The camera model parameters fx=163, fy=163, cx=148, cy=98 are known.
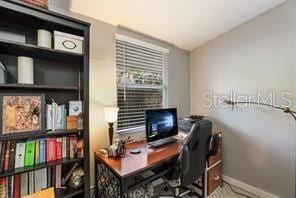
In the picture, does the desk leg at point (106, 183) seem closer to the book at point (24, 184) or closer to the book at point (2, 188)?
the book at point (24, 184)

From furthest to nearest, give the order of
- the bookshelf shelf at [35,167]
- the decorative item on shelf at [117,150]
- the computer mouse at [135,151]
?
the computer mouse at [135,151] < the decorative item on shelf at [117,150] < the bookshelf shelf at [35,167]

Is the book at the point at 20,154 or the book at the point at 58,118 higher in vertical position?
the book at the point at 58,118

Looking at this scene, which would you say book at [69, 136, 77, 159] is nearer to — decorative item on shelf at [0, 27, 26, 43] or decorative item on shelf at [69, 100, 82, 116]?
decorative item on shelf at [69, 100, 82, 116]

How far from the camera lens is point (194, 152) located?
4.99 ft

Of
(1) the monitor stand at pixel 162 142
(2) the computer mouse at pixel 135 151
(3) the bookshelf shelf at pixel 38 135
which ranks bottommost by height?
(2) the computer mouse at pixel 135 151

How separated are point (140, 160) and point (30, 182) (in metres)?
0.84

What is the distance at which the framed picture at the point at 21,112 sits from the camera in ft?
3.55

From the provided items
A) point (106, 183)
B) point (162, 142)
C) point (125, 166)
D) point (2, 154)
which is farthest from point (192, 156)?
point (2, 154)

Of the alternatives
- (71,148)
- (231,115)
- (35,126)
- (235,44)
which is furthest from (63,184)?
(235,44)

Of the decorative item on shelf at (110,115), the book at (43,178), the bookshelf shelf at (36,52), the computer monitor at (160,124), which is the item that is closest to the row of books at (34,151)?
the book at (43,178)

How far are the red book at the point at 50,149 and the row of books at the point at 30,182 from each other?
106 millimetres

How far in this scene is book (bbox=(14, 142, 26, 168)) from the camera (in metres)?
1.12

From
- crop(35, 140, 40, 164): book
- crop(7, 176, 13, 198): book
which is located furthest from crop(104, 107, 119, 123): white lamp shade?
crop(7, 176, 13, 198): book

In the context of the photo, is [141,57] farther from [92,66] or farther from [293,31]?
[293,31]
